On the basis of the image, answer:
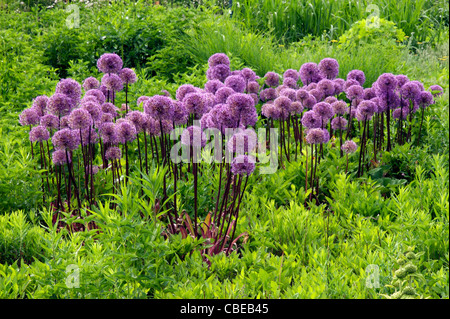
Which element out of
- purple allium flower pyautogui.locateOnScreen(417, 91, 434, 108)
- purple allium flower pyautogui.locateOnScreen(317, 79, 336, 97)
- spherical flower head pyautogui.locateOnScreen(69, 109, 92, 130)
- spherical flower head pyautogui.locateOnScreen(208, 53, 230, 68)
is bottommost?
purple allium flower pyautogui.locateOnScreen(417, 91, 434, 108)

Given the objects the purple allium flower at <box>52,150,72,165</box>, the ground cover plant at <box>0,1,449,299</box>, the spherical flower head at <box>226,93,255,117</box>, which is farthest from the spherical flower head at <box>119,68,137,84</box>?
the spherical flower head at <box>226,93,255,117</box>

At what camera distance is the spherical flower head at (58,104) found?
276 centimetres

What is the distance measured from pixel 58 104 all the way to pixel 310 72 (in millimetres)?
2106

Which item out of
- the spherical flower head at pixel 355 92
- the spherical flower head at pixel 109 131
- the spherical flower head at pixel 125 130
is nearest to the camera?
the spherical flower head at pixel 125 130

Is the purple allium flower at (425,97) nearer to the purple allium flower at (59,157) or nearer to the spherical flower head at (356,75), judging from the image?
the spherical flower head at (356,75)

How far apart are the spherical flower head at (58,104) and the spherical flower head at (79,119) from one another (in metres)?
0.20

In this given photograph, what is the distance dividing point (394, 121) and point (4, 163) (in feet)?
10.6

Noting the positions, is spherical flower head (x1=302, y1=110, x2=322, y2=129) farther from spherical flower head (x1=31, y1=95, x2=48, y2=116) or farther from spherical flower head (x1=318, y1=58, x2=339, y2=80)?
spherical flower head (x1=31, y1=95, x2=48, y2=116)

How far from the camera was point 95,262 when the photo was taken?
2.10 meters

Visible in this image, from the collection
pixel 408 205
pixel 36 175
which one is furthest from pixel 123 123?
pixel 408 205

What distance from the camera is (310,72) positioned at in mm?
4023

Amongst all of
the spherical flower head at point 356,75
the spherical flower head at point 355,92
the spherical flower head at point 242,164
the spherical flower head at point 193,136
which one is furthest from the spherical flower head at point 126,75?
the spherical flower head at point 356,75

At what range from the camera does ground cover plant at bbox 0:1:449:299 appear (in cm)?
213

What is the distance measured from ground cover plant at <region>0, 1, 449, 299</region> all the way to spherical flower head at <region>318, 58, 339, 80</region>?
0.01 metres
